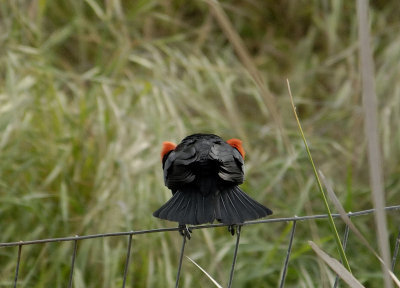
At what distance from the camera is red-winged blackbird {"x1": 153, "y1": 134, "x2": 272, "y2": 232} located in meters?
1.43

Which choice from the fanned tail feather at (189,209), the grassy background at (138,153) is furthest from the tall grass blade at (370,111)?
the grassy background at (138,153)

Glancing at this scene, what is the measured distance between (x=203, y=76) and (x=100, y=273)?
137 centimetres

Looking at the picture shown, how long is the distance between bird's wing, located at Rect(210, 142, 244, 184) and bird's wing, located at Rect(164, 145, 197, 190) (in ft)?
0.20

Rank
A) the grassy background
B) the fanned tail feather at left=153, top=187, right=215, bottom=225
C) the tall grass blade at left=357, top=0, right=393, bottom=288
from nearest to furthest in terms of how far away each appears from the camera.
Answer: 1. the tall grass blade at left=357, top=0, right=393, bottom=288
2. the fanned tail feather at left=153, top=187, right=215, bottom=225
3. the grassy background

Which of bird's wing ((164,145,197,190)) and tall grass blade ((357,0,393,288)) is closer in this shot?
tall grass blade ((357,0,393,288))

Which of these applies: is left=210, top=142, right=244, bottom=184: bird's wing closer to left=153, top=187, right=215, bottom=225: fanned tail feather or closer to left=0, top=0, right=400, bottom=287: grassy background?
left=153, top=187, right=215, bottom=225: fanned tail feather

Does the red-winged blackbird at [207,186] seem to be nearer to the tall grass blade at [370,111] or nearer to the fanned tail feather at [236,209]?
the fanned tail feather at [236,209]

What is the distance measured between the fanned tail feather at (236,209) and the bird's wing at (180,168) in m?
Answer: 0.11

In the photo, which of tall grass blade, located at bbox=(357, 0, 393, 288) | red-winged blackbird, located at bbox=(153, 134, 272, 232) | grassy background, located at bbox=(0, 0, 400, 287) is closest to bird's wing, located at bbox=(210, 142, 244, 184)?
red-winged blackbird, located at bbox=(153, 134, 272, 232)

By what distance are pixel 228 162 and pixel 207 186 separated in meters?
0.09

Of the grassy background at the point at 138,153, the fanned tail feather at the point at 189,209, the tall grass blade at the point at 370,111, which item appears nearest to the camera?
the tall grass blade at the point at 370,111

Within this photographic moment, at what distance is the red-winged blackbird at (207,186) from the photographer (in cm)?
143

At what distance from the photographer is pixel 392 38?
11.2 feet

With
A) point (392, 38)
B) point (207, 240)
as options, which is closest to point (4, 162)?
point (207, 240)
